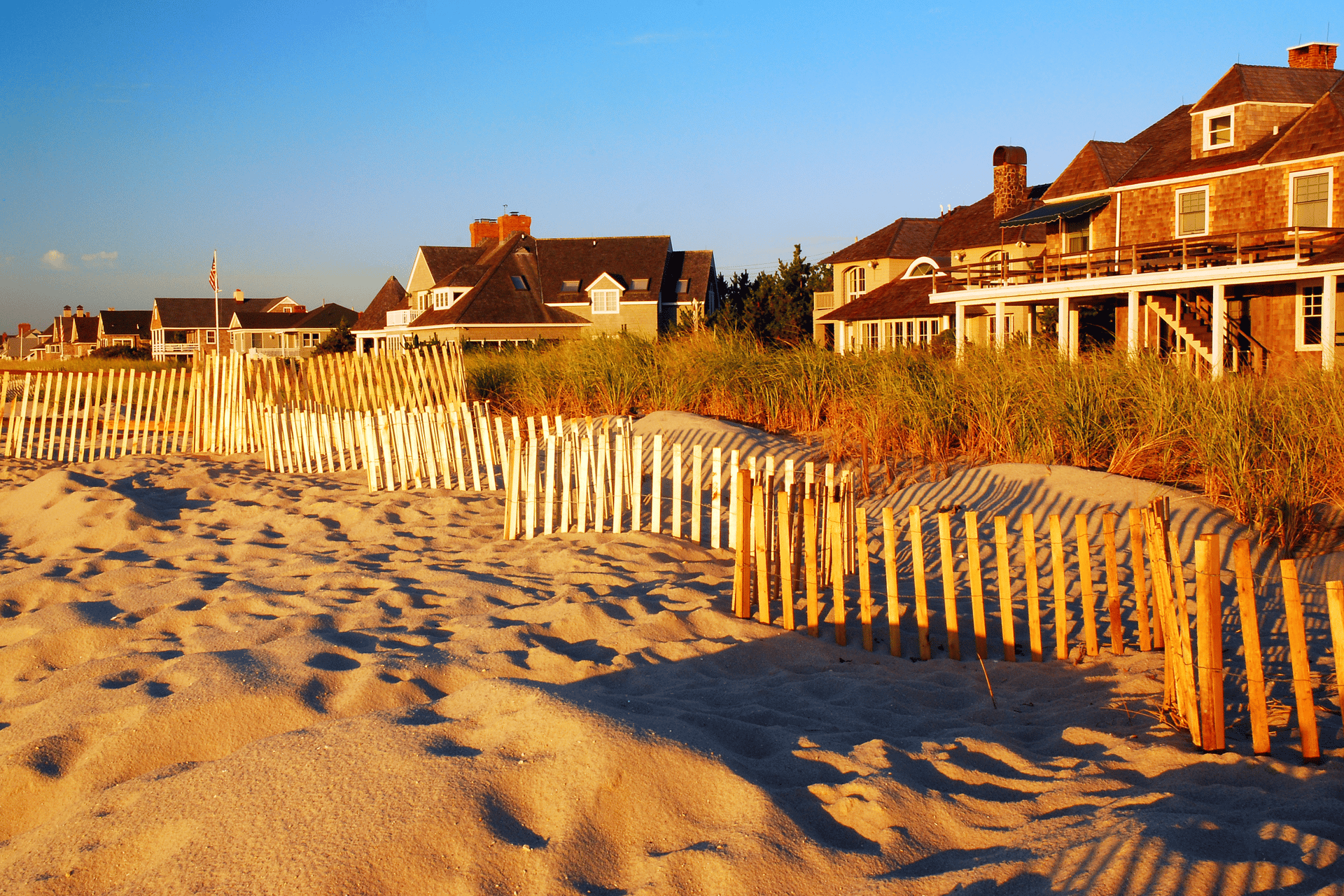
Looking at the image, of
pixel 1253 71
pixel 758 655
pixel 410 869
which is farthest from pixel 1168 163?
pixel 410 869

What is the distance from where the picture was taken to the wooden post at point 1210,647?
3.47 m

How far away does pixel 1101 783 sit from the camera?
10.4 ft

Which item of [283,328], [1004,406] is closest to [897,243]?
[1004,406]

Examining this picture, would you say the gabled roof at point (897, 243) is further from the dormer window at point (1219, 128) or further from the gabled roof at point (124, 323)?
the gabled roof at point (124, 323)

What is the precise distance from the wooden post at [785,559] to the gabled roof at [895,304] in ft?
77.2

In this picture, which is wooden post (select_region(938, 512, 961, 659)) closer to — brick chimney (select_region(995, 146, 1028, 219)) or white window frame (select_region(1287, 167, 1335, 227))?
white window frame (select_region(1287, 167, 1335, 227))

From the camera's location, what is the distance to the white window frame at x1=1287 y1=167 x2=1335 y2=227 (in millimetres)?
18719

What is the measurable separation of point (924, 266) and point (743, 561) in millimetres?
28678

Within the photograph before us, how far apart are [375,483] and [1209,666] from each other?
25.7 ft

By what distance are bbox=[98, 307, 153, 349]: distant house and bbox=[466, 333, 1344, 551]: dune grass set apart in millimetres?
80252

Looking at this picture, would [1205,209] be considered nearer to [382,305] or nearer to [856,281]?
[856,281]

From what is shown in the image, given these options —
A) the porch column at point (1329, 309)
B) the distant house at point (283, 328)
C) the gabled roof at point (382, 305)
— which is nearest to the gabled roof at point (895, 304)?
the porch column at point (1329, 309)

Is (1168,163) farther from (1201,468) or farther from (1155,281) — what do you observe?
(1201,468)

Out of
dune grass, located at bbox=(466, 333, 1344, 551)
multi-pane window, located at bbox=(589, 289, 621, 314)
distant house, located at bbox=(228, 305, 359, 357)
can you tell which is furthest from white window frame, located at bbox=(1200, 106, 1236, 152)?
distant house, located at bbox=(228, 305, 359, 357)
